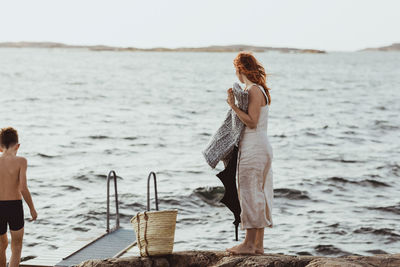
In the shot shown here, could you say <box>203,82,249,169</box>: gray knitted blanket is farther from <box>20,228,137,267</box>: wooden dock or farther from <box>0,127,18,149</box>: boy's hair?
<box>20,228,137,267</box>: wooden dock

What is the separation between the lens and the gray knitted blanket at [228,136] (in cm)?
651

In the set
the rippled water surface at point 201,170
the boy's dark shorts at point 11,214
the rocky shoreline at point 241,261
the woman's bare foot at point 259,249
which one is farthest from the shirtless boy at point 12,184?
the rippled water surface at point 201,170

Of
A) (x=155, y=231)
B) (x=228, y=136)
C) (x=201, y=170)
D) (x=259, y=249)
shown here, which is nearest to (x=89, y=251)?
(x=155, y=231)

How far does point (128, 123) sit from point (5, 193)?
33052 millimetres

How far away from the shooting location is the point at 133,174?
21188mm

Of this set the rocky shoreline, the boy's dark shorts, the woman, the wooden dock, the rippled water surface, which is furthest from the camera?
the rippled water surface

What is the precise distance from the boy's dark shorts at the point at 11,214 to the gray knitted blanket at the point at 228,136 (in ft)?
6.66

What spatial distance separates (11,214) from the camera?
673 centimetres

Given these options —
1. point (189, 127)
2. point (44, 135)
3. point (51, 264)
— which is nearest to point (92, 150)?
point (44, 135)

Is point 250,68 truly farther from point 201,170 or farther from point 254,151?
point 201,170

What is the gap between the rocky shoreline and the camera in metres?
6.36

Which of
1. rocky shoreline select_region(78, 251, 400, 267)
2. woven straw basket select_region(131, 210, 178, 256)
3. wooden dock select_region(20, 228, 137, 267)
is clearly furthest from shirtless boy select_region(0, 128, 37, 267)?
wooden dock select_region(20, 228, 137, 267)

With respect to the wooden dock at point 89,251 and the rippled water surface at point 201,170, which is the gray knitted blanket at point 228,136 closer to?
the rippled water surface at point 201,170

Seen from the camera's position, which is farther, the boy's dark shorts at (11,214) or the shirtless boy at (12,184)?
the boy's dark shorts at (11,214)
